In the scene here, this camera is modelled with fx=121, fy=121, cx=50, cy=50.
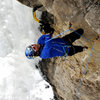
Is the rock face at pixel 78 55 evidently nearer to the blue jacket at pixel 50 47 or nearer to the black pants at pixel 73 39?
the black pants at pixel 73 39

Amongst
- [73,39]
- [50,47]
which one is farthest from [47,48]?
[73,39]

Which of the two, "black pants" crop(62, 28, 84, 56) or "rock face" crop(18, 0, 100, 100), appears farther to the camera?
"black pants" crop(62, 28, 84, 56)

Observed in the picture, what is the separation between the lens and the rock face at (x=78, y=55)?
288 centimetres

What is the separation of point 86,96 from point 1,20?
5.13m

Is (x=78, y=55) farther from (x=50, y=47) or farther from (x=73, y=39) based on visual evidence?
(x=50, y=47)

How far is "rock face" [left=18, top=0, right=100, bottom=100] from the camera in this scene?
288 cm

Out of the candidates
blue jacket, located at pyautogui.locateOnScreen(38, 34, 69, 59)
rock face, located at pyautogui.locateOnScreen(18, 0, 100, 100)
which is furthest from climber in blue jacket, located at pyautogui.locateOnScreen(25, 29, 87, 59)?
rock face, located at pyautogui.locateOnScreen(18, 0, 100, 100)

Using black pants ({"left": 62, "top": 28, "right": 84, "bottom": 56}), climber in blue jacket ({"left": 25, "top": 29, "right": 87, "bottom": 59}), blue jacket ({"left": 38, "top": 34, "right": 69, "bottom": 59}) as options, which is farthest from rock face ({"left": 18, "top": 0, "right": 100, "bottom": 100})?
blue jacket ({"left": 38, "top": 34, "right": 69, "bottom": 59})

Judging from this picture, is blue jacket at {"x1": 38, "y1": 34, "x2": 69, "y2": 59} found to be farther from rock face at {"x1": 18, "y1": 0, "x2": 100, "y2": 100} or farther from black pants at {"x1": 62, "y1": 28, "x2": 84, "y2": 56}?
rock face at {"x1": 18, "y1": 0, "x2": 100, "y2": 100}

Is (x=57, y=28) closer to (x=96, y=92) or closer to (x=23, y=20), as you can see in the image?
(x=23, y=20)

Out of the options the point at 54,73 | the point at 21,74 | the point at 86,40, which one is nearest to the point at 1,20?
the point at 21,74

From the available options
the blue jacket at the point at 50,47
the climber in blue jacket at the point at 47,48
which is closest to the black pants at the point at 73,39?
the climber in blue jacket at the point at 47,48

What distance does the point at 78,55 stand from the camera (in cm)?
367

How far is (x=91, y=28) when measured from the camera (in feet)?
10.2
